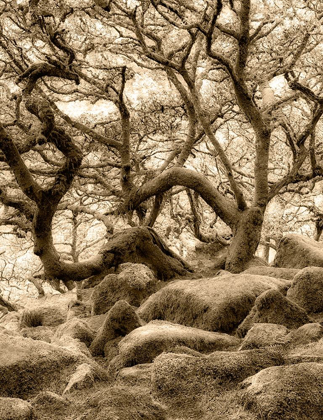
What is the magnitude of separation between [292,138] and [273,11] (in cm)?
320

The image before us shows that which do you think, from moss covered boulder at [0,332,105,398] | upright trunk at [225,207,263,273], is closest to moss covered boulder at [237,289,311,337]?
moss covered boulder at [0,332,105,398]

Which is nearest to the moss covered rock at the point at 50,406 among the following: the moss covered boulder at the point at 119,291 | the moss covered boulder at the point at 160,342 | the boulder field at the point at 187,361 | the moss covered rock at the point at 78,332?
the boulder field at the point at 187,361

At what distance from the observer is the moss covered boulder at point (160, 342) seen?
3895 mm

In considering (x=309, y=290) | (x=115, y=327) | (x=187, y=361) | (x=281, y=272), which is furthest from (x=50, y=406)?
(x=281, y=272)

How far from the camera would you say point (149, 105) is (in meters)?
14.5

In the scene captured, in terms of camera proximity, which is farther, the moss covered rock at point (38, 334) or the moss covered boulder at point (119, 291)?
the moss covered boulder at point (119, 291)

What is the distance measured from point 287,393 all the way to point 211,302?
2.74 meters

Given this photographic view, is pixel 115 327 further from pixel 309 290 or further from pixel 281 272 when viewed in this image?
pixel 281 272

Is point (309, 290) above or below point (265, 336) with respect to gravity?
above

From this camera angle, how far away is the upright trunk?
394 inches

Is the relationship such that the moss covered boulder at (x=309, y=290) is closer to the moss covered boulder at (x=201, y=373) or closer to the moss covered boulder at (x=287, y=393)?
the moss covered boulder at (x=201, y=373)

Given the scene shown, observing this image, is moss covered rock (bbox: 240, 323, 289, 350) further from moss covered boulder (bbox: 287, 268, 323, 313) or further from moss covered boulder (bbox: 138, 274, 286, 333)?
moss covered boulder (bbox: 287, 268, 323, 313)

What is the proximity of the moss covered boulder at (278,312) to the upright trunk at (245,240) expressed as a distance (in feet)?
17.6

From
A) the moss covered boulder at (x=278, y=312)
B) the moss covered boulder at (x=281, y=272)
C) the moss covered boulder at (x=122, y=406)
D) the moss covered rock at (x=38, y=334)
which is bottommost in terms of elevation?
the moss covered boulder at (x=122, y=406)
